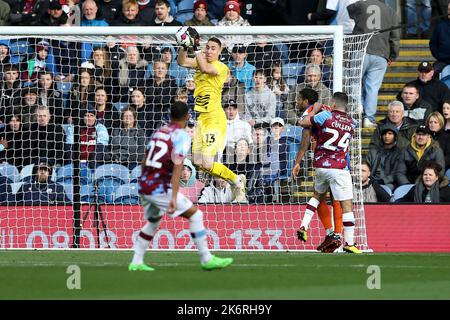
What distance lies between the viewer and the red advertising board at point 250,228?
63.5ft

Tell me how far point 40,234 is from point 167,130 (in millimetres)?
7027

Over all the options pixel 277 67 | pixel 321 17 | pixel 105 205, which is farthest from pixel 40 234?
pixel 321 17

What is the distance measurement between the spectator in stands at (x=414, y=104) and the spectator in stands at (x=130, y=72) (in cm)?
456

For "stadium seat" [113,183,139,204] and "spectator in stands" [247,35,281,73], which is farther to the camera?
"spectator in stands" [247,35,281,73]

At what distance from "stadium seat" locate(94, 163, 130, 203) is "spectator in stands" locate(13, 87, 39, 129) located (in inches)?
56.1

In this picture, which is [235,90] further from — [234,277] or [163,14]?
[234,277]

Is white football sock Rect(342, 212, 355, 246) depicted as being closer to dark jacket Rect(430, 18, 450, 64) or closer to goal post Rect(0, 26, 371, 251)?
goal post Rect(0, 26, 371, 251)

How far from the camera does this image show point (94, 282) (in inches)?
489

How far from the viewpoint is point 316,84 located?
20.0 metres

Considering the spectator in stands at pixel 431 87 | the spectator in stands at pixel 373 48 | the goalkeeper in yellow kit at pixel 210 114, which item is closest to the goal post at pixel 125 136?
the goalkeeper in yellow kit at pixel 210 114

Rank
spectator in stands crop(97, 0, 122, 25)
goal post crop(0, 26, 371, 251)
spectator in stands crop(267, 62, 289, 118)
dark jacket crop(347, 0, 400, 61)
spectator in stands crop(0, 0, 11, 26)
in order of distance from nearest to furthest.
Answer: goal post crop(0, 26, 371, 251) → spectator in stands crop(267, 62, 289, 118) → dark jacket crop(347, 0, 400, 61) → spectator in stands crop(97, 0, 122, 25) → spectator in stands crop(0, 0, 11, 26)

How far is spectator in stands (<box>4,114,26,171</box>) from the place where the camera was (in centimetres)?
2005

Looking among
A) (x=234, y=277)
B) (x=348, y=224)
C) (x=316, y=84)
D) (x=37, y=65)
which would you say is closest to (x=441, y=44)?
(x=316, y=84)

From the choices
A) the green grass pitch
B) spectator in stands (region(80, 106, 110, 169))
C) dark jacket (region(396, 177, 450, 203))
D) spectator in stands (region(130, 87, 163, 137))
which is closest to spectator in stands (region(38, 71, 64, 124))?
spectator in stands (region(80, 106, 110, 169))
